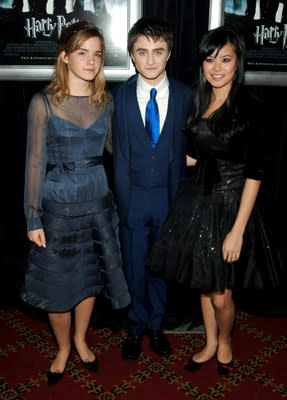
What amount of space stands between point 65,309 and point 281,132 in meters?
1.78

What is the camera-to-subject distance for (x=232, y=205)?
1888 mm

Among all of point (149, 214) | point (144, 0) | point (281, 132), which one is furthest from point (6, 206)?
point (281, 132)

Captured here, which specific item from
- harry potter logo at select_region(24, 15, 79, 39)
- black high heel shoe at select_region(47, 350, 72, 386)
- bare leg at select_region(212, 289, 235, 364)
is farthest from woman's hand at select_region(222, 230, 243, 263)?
harry potter logo at select_region(24, 15, 79, 39)

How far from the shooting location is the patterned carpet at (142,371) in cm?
205

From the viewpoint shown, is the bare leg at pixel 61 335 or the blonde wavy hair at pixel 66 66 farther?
the bare leg at pixel 61 335

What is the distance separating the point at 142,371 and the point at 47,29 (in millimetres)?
2018

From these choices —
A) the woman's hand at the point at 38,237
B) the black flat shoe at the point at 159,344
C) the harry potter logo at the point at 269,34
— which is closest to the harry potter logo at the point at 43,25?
the harry potter logo at the point at 269,34

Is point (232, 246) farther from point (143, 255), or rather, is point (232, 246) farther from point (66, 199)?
point (66, 199)

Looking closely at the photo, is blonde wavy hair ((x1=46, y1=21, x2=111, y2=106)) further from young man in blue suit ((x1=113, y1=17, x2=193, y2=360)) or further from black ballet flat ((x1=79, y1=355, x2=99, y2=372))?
black ballet flat ((x1=79, y1=355, x2=99, y2=372))

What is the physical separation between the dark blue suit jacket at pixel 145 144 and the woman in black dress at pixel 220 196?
9 cm

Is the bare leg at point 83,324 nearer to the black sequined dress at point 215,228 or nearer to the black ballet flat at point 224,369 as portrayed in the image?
the black sequined dress at point 215,228

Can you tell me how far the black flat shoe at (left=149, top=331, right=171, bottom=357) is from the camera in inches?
92.5

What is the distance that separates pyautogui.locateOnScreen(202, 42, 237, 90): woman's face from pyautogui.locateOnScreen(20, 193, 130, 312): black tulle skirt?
75 cm

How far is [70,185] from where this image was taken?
1901 mm
